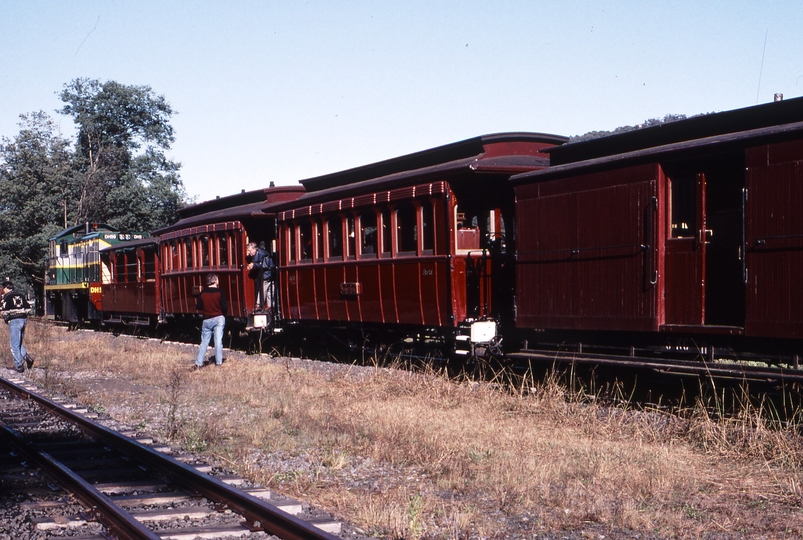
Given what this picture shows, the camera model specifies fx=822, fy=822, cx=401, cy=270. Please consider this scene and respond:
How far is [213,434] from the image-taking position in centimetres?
852

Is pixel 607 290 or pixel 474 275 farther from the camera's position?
pixel 474 275

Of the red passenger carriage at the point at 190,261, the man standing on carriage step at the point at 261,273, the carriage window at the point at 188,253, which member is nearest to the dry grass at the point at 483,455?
the man standing on carriage step at the point at 261,273

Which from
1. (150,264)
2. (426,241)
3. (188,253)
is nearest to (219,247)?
(188,253)

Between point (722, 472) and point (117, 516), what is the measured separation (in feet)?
15.5

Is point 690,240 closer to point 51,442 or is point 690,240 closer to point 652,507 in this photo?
point 652,507

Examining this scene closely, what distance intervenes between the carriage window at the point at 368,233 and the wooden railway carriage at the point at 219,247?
4.19 metres

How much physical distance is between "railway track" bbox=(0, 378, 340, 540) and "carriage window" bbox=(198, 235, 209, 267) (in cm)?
1181

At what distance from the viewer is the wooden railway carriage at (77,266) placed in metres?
30.4

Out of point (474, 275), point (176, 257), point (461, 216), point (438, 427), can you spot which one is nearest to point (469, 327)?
point (474, 275)

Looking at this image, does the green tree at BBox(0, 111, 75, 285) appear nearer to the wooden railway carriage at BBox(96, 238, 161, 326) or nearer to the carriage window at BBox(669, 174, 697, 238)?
the wooden railway carriage at BBox(96, 238, 161, 326)

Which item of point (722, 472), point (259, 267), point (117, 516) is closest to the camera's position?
point (117, 516)

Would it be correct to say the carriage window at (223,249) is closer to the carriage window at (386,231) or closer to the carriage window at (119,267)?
the carriage window at (386,231)

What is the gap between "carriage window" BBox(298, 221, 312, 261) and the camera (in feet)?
53.9

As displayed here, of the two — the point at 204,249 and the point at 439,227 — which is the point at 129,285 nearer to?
the point at 204,249
